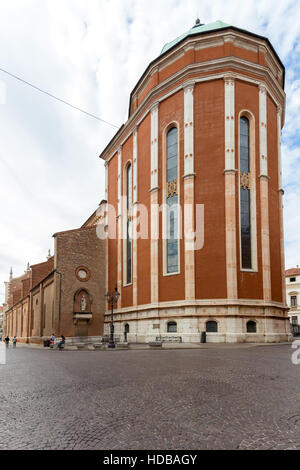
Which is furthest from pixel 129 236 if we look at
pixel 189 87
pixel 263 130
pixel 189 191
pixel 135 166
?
pixel 263 130

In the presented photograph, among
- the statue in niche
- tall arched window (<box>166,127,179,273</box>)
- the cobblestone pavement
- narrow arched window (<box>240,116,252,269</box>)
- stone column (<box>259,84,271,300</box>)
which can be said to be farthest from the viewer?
the statue in niche

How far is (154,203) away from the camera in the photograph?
2755 centimetres

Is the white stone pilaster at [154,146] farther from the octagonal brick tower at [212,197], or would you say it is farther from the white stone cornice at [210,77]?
the white stone cornice at [210,77]

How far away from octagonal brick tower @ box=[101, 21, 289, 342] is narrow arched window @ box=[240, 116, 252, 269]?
71 mm

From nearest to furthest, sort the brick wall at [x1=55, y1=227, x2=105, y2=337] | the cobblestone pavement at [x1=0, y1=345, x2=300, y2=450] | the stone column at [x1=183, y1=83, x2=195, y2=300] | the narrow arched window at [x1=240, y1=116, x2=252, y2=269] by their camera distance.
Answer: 1. the cobblestone pavement at [x1=0, y1=345, x2=300, y2=450]
2. the stone column at [x1=183, y1=83, x2=195, y2=300]
3. the narrow arched window at [x1=240, y1=116, x2=252, y2=269]
4. the brick wall at [x1=55, y1=227, x2=105, y2=337]

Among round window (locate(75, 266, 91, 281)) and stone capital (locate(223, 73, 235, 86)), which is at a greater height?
stone capital (locate(223, 73, 235, 86))

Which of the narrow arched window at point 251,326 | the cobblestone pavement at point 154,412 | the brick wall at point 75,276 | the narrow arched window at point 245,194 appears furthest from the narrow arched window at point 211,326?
the cobblestone pavement at point 154,412

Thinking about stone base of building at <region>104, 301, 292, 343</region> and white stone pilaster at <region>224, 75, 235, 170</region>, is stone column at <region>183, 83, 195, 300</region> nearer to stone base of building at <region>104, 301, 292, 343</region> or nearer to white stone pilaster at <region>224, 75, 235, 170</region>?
stone base of building at <region>104, 301, 292, 343</region>

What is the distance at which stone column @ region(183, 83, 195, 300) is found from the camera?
24016 millimetres

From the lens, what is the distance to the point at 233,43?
85.4 feet

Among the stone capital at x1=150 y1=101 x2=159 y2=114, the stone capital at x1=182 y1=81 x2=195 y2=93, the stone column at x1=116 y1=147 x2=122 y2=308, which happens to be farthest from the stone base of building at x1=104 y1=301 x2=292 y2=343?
the stone capital at x1=150 y1=101 x2=159 y2=114

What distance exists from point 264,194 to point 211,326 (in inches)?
383

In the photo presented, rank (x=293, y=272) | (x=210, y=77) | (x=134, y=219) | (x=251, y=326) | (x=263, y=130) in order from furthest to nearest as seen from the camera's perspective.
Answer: (x=293, y=272) < (x=134, y=219) < (x=263, y=130) < (x=210, y=77) < (x=251, y=326)

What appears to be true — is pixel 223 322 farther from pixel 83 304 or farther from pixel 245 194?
pixel 83 304
